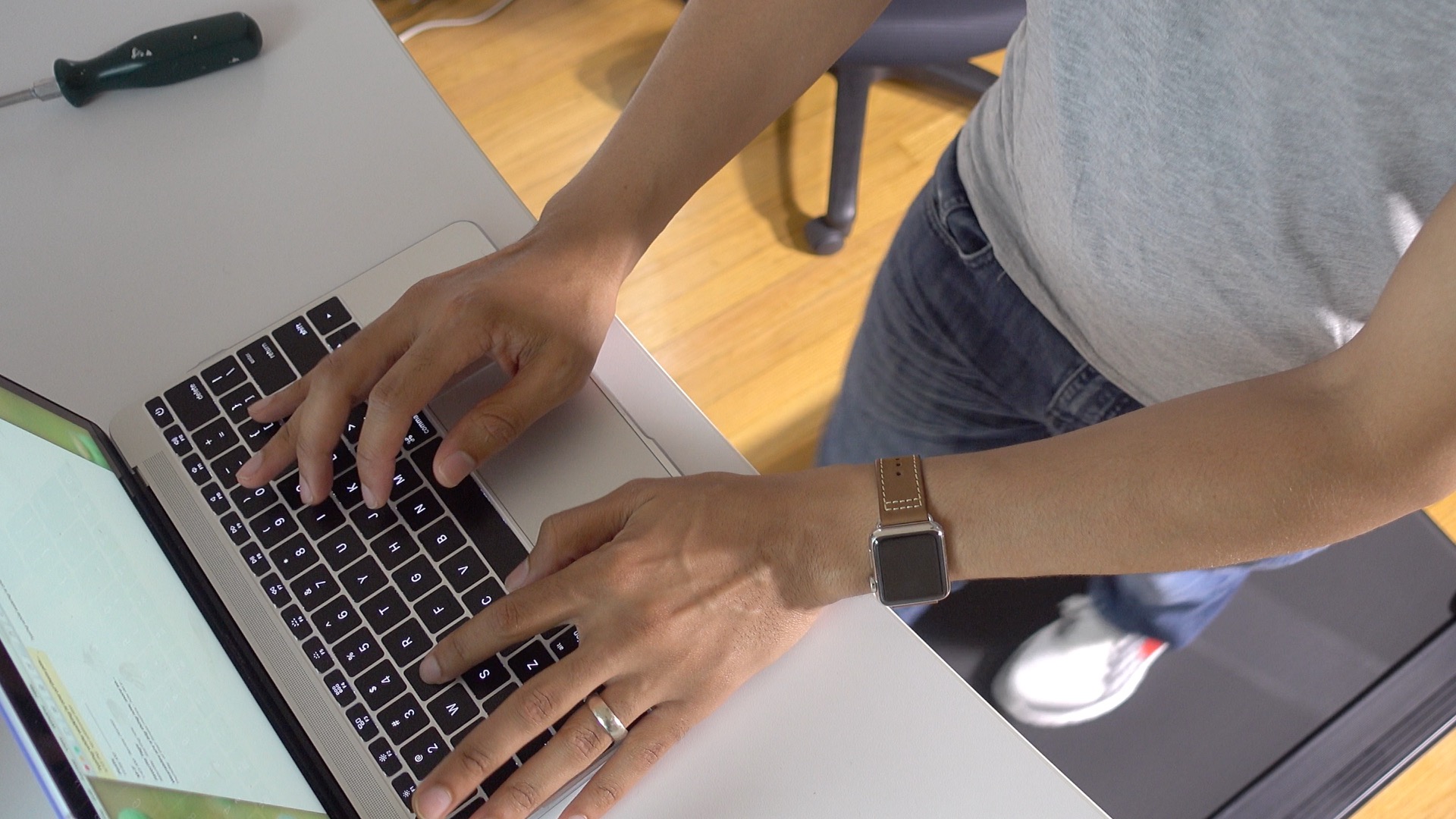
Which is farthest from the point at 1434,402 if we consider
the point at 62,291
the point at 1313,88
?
the point at 62,291

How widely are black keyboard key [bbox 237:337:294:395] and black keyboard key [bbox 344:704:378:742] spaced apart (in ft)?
0.72

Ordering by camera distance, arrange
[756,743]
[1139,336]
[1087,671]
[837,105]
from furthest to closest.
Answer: [837,105]
[1087,671]
[1139,336]
[756,743]

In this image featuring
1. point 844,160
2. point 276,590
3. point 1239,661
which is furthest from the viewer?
point 844,160

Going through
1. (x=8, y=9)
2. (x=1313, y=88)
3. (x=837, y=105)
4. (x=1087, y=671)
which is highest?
(x=1313, y=88)

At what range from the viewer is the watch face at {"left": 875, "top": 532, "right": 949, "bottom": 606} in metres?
0.55

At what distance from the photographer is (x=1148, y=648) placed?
45.8 inches

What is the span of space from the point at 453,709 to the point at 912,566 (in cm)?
26

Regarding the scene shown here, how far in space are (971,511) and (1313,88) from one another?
0.92ft

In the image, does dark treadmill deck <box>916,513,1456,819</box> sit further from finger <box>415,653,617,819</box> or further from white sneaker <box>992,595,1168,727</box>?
finger <box>415,653,617,819</box>

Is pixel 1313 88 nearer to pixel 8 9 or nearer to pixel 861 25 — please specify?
pixel 861 25

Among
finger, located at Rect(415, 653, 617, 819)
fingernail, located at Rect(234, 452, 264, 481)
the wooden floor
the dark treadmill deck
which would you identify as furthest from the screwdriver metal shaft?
the dark treadmill deck

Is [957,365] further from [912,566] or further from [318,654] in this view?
[318,654]

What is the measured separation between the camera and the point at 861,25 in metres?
0.74

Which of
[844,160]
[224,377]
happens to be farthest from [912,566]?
[844,160]
